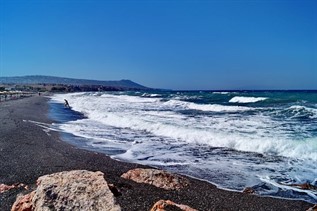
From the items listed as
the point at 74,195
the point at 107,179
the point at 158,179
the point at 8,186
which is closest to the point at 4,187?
the point at 8,186

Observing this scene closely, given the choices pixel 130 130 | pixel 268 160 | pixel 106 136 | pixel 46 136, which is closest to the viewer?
pixel 268 160

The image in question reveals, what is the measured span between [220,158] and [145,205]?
18.6 ft

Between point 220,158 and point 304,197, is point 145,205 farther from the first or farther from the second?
point 220,158

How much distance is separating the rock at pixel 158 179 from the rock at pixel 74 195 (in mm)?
2572

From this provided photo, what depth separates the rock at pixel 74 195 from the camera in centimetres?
407

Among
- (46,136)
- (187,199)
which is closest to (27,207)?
(187,199)

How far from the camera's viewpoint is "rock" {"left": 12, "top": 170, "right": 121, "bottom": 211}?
160 inches

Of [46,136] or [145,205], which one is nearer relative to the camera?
[145,205]

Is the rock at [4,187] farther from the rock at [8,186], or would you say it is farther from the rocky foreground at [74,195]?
the rocky foreground at [74,195]

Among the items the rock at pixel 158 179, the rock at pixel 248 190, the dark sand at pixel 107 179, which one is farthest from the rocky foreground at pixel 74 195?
the rock at pixel 248 190

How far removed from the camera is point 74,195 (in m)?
4.21

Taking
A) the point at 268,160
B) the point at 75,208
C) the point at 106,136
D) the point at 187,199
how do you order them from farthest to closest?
the point at 106,136, the point at 268,160, the point at 187,199, the point at 75,208

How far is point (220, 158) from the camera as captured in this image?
35.4ft

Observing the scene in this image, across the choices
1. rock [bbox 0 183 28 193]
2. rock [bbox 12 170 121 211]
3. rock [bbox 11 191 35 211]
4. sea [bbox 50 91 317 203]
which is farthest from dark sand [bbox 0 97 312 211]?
rock [bbox 12 170 121 211]
